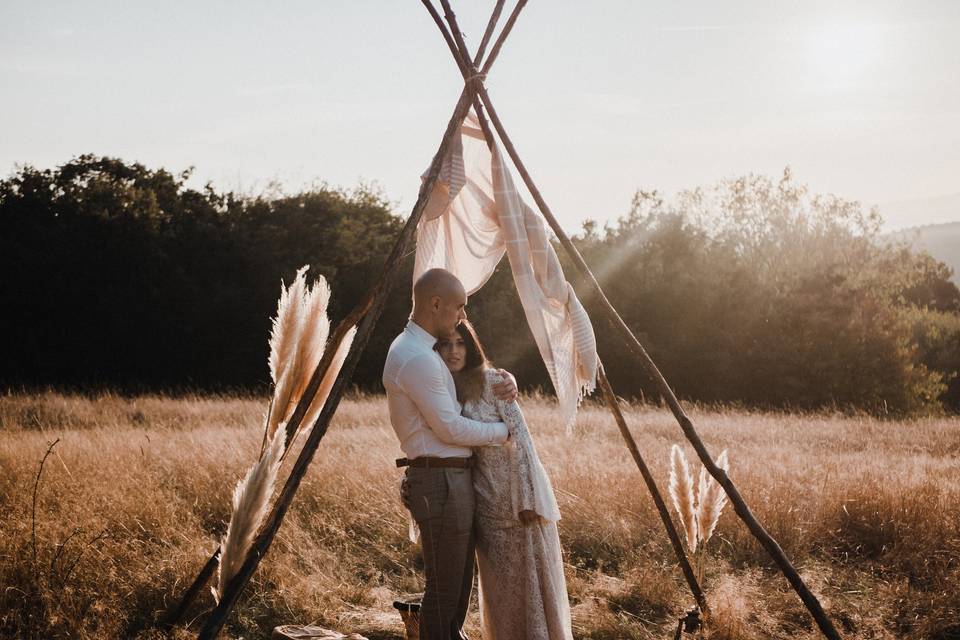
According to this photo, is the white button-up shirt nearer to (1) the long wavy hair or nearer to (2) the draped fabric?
(1) the long wavy hair

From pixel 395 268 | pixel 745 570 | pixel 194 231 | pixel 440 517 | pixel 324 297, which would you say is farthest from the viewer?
pixel 194 231

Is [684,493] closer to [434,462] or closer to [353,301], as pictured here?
[434,462]

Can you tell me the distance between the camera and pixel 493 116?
345 centimetres

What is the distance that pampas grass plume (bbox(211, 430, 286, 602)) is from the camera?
8.42 ft

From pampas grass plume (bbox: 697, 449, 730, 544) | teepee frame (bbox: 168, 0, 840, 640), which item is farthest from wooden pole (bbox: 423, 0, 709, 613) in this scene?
pampas grass plume (bbox: 697, 449, 730, 544)

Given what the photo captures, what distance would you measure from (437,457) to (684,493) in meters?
1.52

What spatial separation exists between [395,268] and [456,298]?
0.44 m

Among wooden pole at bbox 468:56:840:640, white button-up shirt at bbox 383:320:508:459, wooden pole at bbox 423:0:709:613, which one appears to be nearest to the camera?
white button-up shirt at bbox 383:320:508:459

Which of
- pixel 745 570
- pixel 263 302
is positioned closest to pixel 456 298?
pixel 745 570

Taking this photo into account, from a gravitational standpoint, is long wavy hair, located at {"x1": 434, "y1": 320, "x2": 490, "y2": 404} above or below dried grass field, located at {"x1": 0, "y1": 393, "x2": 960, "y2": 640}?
above

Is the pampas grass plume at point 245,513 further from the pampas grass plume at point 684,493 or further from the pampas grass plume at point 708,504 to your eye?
the pampas grass plume at point 708,504

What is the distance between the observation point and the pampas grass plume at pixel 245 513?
8.42 ft

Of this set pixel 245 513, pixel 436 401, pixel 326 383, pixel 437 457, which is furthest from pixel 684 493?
pixel 245 513

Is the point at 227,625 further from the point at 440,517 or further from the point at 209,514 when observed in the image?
the point at 440,517
